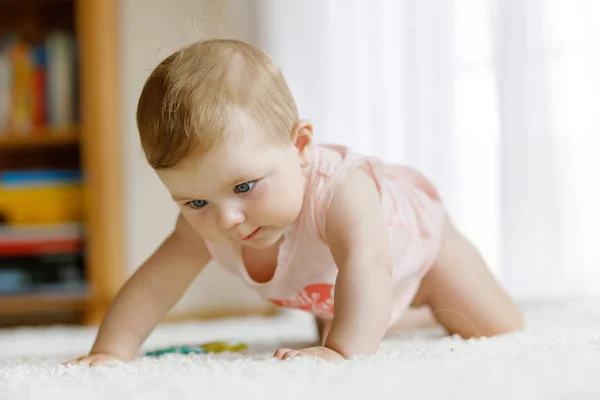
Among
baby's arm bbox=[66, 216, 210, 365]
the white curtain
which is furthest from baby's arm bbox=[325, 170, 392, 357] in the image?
the white curtain

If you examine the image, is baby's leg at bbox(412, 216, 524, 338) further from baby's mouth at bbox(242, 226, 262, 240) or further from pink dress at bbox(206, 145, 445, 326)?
baby's mouth at bbox(242, 226, 262, 240)

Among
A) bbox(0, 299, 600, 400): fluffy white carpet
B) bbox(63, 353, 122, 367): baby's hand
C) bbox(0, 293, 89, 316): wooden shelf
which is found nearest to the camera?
bbox(0, 299, 600, 400): fluffy white carpet

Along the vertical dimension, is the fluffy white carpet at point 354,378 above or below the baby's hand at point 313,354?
above

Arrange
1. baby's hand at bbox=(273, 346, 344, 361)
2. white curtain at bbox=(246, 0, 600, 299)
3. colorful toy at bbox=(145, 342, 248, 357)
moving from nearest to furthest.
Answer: baby's hand at bbox=(273, 346, 344, 361), colorful toy at bbox=(145, 342, 248, 357), white curtain at bbox=(246, 0, 600, 299)

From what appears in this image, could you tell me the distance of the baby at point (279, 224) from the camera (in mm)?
763

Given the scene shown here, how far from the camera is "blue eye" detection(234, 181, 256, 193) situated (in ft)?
2.56

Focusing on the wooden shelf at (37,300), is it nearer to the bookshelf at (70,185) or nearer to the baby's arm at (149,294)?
the bookshelf at (70,185)

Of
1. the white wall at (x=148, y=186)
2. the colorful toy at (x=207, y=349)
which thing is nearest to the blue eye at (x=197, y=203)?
the colorful toy at (x=207, y=349)

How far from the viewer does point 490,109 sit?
1.81 metres

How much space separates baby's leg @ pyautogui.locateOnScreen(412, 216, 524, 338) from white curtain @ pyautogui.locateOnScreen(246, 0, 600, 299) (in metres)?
0.68

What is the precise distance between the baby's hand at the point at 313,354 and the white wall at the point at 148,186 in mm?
1738

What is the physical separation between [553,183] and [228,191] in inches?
44.6

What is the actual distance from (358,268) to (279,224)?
11 centimetres

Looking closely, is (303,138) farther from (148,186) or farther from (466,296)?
(148,186)
